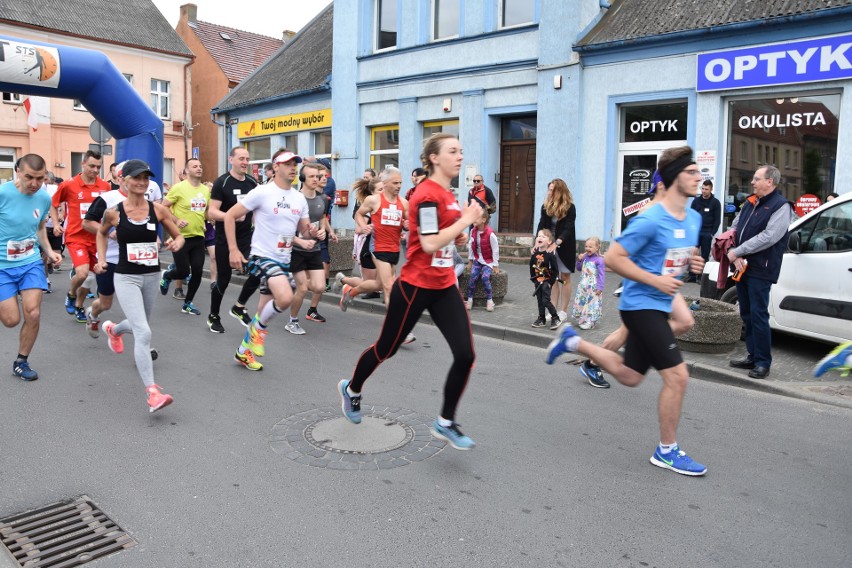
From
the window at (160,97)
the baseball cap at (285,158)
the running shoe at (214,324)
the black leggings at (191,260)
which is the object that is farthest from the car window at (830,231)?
the window at (160,97)

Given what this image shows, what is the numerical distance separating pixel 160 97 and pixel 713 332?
31.9 m

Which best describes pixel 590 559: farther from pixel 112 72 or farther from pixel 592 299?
pixel 112 72

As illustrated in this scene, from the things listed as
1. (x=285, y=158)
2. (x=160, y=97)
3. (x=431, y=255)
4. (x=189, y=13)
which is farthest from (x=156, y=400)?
(x=189, y=13)

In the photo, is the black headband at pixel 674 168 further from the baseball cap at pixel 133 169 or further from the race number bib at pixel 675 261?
the baseball cap at pixel 133 169

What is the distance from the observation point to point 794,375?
679cm

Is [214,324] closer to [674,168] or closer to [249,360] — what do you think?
[249,360]

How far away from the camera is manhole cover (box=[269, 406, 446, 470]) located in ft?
14.8

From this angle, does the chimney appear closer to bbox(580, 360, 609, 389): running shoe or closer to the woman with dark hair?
the woman with dark hair

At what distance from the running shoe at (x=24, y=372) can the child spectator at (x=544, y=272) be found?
5.27 meters

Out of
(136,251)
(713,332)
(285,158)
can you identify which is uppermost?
(285,158)

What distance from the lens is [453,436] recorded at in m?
4.59

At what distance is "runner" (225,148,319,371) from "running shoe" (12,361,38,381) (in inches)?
66.3

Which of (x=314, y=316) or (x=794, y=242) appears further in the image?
(x=314, y=316)

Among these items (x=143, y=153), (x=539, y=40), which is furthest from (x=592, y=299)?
(x=539, y=40)
